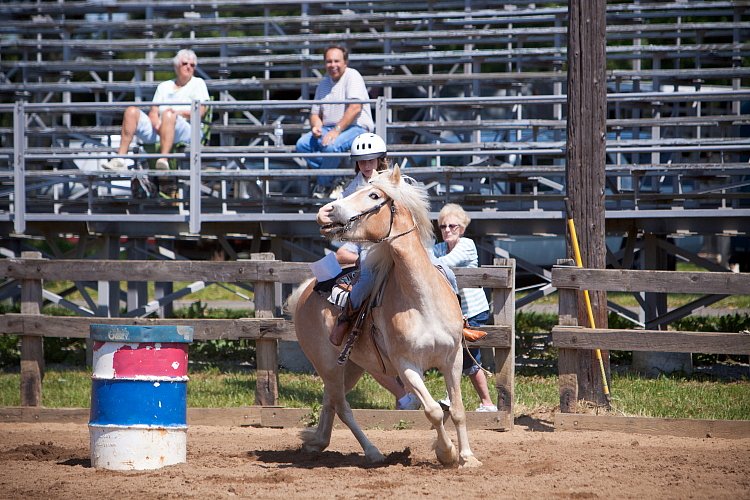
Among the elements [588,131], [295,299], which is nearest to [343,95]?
[588,131]

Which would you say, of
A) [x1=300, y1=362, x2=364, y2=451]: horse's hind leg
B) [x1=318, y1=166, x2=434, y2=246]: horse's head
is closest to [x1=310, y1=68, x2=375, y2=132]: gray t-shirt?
[x1=300, y1=362, x2=364, y2=451]: horse's hind leg

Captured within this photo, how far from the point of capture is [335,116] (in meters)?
11.5

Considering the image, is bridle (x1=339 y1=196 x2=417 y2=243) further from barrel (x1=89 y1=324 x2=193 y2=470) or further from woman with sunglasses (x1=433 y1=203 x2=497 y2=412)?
woman with sunglasses (x1=433 y1=203 x2=497 y2=412)

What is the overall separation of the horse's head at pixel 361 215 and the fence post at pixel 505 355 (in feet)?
7.95

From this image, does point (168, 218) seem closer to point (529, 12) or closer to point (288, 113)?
point (288, 113)

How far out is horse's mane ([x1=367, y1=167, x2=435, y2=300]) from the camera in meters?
6.50

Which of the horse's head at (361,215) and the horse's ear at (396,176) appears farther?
the horse's ear at (396,176)

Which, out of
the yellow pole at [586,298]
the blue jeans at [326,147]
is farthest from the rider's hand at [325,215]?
the blue jeans at [326,147]

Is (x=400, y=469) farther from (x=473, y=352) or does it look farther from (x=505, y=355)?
(x=473, y=352)

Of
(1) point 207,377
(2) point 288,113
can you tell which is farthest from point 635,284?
(2) point 288,113

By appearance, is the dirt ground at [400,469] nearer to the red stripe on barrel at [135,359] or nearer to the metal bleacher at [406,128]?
the red stripe on barrel at [135,359]

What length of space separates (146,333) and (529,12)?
11.3m

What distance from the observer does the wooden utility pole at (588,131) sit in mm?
9211

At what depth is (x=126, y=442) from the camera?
6684 mm
